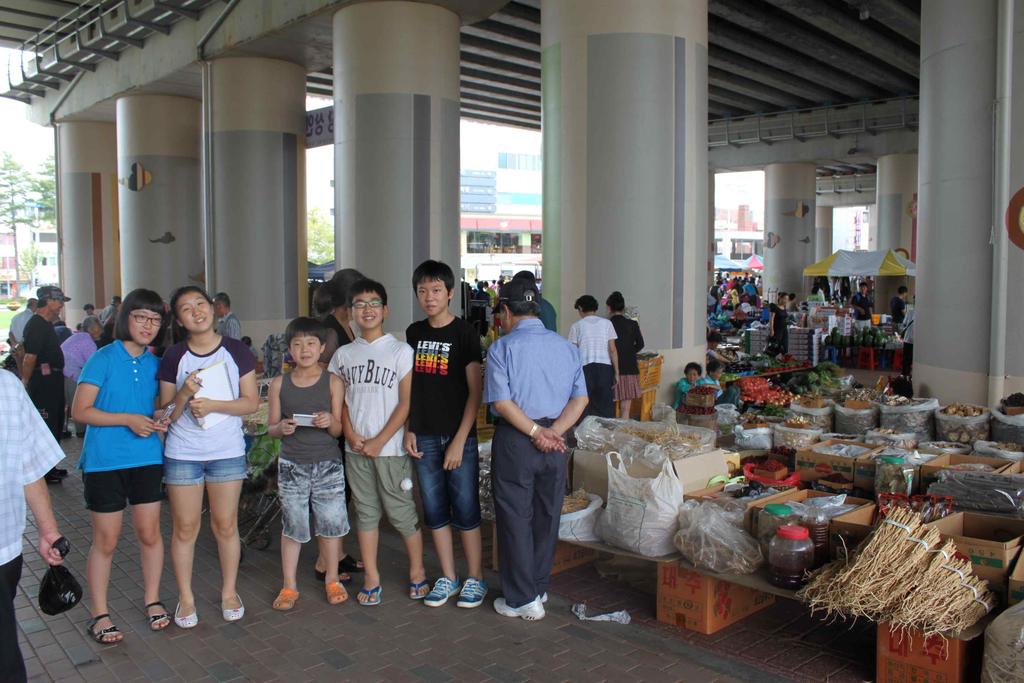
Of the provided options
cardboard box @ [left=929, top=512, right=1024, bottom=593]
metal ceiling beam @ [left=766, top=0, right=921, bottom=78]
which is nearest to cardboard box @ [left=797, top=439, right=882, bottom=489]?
cardboard box @ [left=929, top=512, right=1024, bottom=593]

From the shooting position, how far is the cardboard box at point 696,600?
445cm

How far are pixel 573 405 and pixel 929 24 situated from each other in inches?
292

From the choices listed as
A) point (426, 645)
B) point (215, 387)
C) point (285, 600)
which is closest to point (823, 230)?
point (285, 600)

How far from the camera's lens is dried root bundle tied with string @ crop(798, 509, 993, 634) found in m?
3.64

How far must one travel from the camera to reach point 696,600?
449 cm

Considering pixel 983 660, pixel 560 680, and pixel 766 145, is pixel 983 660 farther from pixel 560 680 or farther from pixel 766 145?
pixel 766 145

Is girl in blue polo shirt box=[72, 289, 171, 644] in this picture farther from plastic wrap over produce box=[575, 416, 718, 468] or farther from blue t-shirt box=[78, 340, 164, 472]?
plastic wrap over produce box=[575, 416, 718, 468]

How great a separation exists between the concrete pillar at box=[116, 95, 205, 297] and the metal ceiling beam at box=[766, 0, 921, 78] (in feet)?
41.8

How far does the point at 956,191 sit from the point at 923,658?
22.3 ft

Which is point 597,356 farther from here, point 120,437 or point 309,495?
point 120,437

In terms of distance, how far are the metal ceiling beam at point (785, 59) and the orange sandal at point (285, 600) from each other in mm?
15849

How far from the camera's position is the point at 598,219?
1070cm

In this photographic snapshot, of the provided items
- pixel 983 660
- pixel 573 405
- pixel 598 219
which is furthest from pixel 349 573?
pixel 598 219

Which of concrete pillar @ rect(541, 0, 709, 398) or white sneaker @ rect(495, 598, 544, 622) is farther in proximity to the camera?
concrete pillar @ rect(541, 0, 709, 398)
